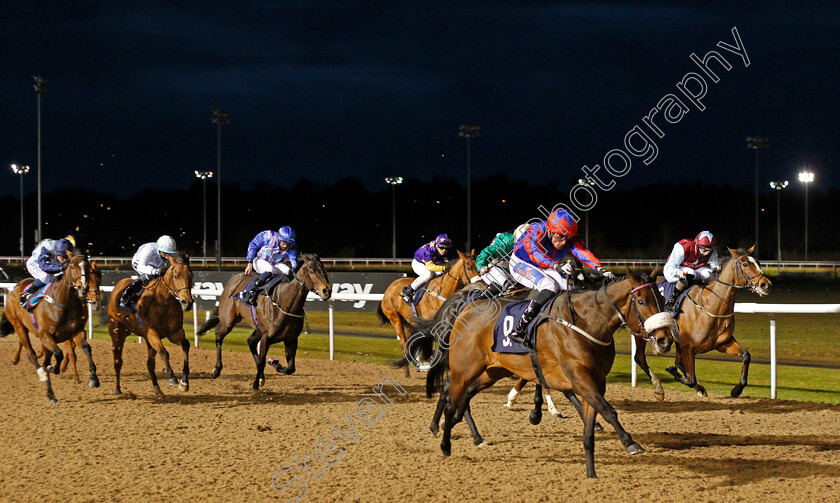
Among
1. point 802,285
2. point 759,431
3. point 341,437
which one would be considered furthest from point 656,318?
point 802,285

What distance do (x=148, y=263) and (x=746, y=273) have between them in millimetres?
6753

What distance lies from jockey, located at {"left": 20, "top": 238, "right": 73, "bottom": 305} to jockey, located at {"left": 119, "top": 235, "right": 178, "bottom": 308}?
757 mm

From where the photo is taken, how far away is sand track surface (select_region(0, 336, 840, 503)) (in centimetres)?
478

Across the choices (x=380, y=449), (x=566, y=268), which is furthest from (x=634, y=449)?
(x=380, y=449)

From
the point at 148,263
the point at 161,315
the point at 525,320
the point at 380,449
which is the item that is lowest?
the point at 380,449

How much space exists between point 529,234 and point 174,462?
313 centimetres

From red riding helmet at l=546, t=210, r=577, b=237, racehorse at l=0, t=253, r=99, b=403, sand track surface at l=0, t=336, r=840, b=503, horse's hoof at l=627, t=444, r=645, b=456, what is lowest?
sand track surface at l=0, t=336, r=840, b=503

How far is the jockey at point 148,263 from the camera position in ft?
29.4

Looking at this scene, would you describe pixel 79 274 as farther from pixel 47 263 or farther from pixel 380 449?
pixel 380 449

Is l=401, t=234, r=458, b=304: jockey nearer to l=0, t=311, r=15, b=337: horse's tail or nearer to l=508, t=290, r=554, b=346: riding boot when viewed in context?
l=508, t=290, r=554, b=346: riding boot

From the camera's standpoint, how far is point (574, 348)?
5.20 meters

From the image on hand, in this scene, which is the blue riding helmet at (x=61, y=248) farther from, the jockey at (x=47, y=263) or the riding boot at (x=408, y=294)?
the riding boot at (x=408, y=294)

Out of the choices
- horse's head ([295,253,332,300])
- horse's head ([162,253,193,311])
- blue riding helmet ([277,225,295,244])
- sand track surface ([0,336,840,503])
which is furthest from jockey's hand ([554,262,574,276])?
blue riding helmet ([277,225,295,244])

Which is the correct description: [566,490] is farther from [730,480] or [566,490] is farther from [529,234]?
[529,234]
